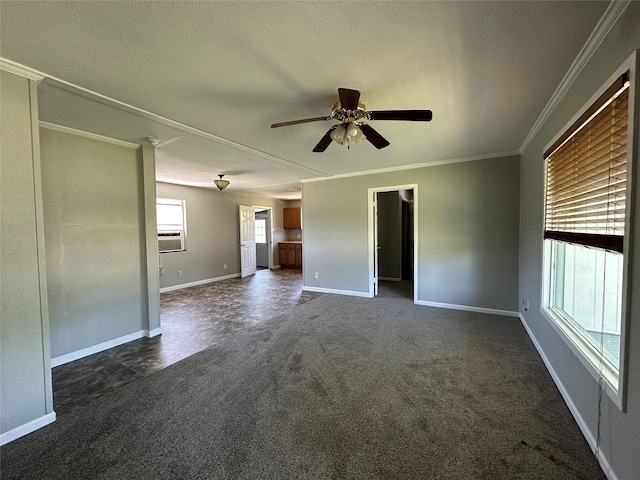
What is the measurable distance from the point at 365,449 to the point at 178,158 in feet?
13.6

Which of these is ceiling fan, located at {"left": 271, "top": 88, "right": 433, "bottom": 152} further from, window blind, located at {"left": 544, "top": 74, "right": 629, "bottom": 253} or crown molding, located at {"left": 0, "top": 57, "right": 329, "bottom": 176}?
crown molding, located at {"left": 0, "top": 57, "right": 329, "bottom": 176}

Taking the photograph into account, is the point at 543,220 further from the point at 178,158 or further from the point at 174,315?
the point at 174,315

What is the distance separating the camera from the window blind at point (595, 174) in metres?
1.37

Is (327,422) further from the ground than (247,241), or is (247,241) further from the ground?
(247,241)

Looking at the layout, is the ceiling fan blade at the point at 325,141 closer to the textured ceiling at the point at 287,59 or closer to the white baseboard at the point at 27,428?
the textured ceiling at the point at 287,59

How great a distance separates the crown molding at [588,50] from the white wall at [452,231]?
1.56 meters

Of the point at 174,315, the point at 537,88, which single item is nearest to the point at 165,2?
the point at 537,88

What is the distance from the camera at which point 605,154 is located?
151cm

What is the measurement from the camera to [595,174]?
1.63m

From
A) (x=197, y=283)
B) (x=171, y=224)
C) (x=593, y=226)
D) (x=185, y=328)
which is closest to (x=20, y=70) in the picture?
(x=185, y=328)

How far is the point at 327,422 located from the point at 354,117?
2228 millimetres

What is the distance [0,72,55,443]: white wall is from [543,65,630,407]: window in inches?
134

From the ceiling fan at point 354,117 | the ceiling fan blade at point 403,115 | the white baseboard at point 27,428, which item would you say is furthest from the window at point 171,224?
the ceiling fan blade at point 403,115

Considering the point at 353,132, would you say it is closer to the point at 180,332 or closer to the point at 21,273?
the point at 21,273
